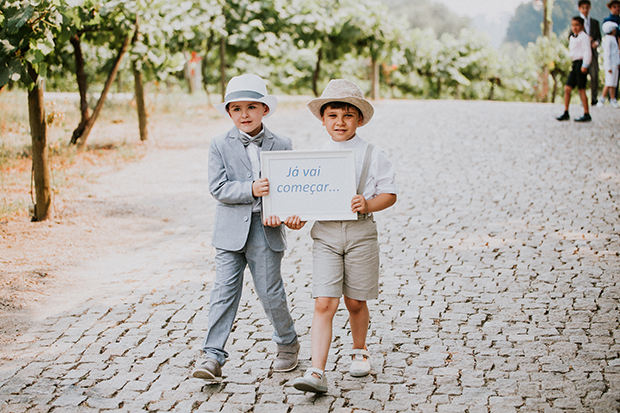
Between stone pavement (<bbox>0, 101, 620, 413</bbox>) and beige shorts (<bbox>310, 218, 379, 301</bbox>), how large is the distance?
0.59m

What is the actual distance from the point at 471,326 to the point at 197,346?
6.37ft

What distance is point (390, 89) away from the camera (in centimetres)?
3194

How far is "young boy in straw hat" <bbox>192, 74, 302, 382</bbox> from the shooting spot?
3.65 m

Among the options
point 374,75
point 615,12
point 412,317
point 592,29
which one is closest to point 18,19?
point 412,317

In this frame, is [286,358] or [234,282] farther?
[286,358]

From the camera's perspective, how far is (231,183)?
3.63m

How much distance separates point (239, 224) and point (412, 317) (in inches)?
68.5

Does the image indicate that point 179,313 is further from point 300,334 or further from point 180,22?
point 180,22

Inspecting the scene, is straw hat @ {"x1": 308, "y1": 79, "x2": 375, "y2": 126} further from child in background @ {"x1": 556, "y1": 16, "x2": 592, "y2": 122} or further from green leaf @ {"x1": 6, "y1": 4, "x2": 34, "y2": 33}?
child in background @ {"x1": 556, "y1": 16, "x2": 592, "y2": 122}

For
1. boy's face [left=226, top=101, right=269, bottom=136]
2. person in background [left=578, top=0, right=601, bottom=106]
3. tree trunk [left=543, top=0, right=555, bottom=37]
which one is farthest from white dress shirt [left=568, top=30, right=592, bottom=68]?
tree trunk [left=543, top=0, right=555, bottom=37]

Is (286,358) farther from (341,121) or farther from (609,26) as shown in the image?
(609,26)

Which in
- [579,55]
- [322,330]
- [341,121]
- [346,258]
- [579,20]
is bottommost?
[322,330]

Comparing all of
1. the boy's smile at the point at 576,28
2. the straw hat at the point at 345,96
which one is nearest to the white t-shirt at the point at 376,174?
the straw hat at the point at 345,96

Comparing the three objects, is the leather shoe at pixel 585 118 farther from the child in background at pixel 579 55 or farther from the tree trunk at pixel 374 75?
the tree trunk at pixel 374 75
